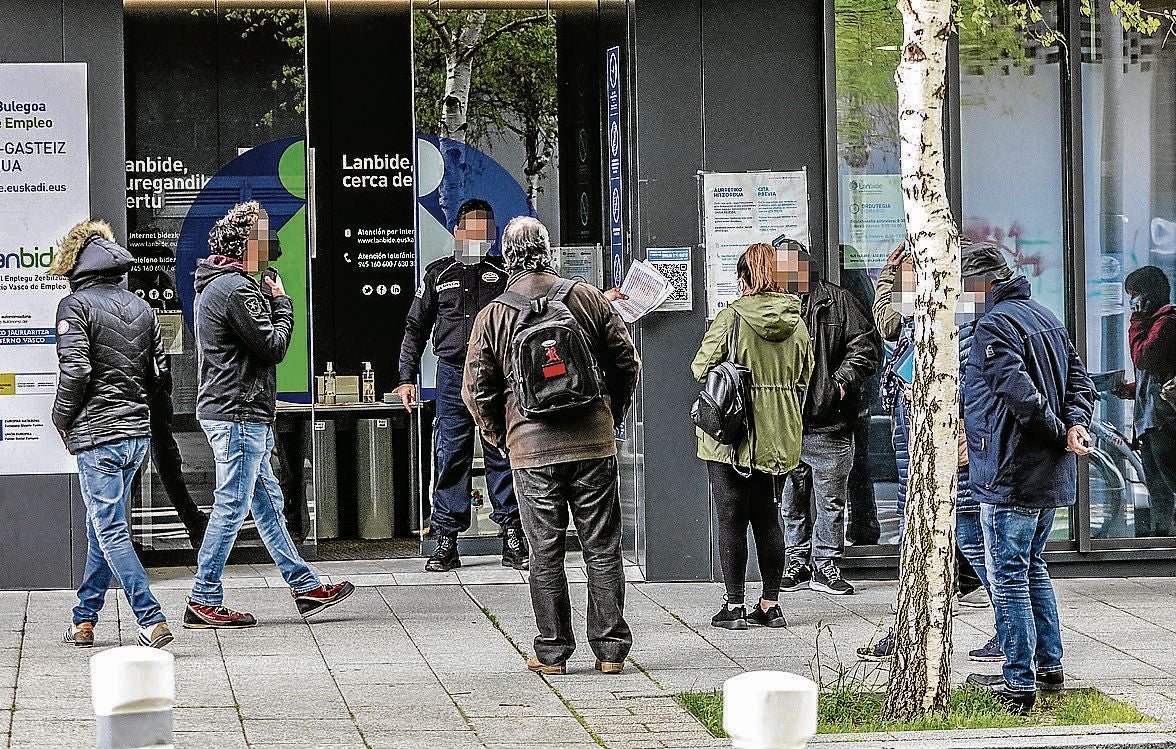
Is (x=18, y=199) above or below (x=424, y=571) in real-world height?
above

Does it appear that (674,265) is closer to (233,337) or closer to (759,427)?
(759,427)

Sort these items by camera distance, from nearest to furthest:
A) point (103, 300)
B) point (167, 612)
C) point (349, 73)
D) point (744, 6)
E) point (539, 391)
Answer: point (539, 391)
point (103, 300)
point (167, 612)
point (744, 6)
point (349, 73)

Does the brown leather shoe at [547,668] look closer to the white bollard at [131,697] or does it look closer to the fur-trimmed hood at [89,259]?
the fur-trimmed hood at [89,259]

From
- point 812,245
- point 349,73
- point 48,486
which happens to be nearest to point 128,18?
point 349,73

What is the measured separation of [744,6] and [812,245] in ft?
4.95

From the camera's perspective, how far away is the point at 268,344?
8.03m

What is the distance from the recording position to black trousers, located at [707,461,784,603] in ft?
27.5

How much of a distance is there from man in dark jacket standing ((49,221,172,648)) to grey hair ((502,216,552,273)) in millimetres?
1851

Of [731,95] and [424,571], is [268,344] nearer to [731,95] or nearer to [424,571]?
[424,571]

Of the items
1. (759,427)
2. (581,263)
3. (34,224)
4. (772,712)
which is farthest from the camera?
(581,263)

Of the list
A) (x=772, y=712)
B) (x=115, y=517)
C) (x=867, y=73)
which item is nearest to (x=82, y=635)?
(x=115, y=517)

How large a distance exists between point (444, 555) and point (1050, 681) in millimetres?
4606

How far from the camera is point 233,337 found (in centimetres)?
809

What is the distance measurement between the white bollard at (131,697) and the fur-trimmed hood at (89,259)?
4471mm
